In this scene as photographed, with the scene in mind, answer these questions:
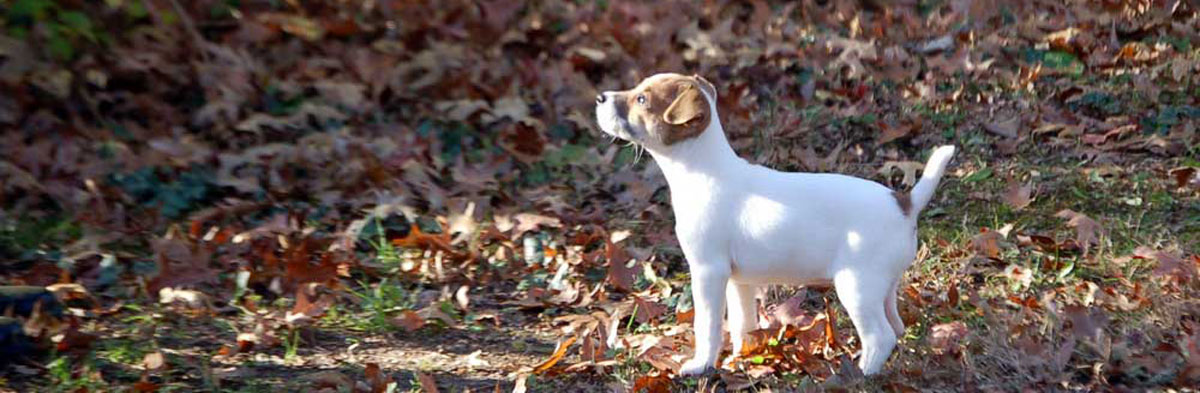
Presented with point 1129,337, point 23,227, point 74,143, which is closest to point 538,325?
point 1129,337

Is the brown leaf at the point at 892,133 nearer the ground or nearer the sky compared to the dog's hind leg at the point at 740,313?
nearer the sky

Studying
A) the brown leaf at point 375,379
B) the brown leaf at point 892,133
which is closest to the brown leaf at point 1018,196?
the brown leaf at point 892,133

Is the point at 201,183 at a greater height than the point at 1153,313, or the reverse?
the point at 201,183

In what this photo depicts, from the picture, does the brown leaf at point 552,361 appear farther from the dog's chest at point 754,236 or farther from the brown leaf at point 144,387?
the brown leaf at point 144,387

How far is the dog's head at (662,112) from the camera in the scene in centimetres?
335

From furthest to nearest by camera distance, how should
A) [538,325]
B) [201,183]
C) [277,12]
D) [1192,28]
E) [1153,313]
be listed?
[277,12] < [1192,28] < [201,183] < [538,325] < [1153,313]

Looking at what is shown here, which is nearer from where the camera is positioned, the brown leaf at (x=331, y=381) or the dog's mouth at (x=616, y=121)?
the dog's mouth at (x=616, y=121)

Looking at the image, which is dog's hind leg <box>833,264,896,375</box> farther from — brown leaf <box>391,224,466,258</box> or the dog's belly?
brown leaf <box>391,224,466,258</box>

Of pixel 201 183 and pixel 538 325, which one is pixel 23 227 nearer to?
pixel 201 183

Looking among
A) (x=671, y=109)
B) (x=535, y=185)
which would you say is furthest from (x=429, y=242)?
(x=671, y=109)

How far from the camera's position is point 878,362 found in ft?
11.2

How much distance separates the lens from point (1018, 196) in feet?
16.2

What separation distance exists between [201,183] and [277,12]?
1.76 metres

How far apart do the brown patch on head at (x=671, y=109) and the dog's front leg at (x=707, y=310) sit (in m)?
0.34
